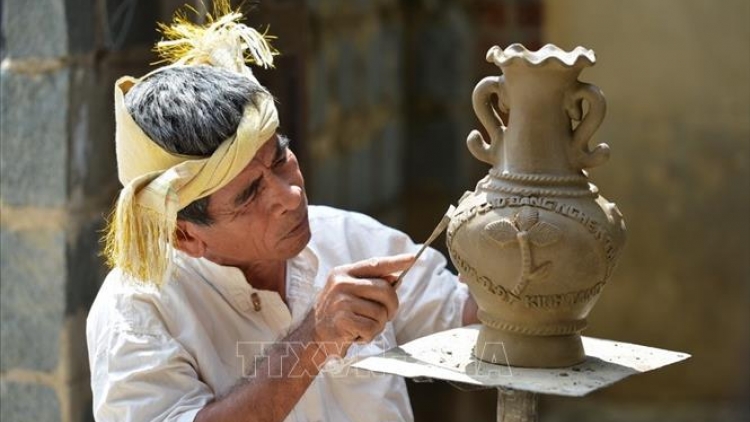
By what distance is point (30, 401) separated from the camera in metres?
3.92

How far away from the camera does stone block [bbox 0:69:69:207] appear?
12.4ft

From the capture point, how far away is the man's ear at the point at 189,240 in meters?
3.09

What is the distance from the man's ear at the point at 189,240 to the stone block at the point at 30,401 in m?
1.01

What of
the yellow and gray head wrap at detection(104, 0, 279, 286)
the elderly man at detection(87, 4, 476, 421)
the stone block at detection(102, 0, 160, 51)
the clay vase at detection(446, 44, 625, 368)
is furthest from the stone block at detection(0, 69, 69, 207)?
the clay vase at detection(446, 44, 625, 368)

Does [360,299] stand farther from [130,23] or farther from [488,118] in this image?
[130,23]

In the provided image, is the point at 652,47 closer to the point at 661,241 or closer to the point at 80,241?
the point at 661,241

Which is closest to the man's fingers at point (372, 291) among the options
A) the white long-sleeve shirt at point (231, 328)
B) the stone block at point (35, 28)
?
the white long-sleeve shirt at point (231, 328)

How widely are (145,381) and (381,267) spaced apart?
0.57 metres

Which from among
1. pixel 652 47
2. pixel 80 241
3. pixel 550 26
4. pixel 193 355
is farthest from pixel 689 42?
pixel 193 355

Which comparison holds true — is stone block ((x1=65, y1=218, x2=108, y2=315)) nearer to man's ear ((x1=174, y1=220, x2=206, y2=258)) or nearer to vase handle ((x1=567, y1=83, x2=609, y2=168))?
man's ear ((x1=174, y1=220, x2=206, y2=258))

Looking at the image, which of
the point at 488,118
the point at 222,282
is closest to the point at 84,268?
the point at 222,282

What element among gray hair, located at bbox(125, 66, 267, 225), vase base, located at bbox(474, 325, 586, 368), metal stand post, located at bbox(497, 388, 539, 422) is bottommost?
metal stand post, located at bbox(497, 388, 539, 422)

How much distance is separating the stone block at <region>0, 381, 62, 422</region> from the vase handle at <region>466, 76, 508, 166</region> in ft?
5.70

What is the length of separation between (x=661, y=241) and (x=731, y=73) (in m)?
0.74
